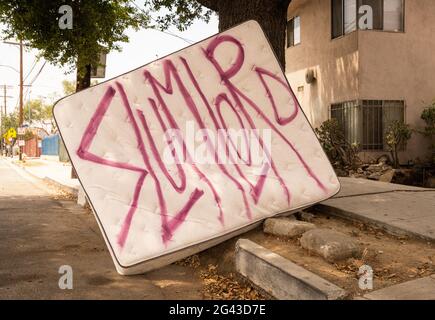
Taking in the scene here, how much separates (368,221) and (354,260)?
4.07 ft

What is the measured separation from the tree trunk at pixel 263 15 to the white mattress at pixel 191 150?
1.37 meters

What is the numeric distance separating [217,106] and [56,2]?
Answer: 6685 millimetres

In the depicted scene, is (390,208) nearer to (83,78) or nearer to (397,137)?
(397,137)

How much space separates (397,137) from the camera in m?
10.7

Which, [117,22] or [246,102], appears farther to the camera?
[117,22]

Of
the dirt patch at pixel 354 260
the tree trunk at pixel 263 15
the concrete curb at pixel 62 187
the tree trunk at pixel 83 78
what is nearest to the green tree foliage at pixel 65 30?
the tree trunk at pixel 83 78

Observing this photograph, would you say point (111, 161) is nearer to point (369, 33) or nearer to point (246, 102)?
point (246, 102)

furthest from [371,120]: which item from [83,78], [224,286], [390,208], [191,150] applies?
[224,286]

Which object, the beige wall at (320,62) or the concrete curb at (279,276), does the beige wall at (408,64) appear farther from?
the concrete curb at (279,276)

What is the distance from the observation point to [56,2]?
9.46 metres

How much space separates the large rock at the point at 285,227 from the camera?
4098mm

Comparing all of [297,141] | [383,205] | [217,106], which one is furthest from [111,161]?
[383,205]
